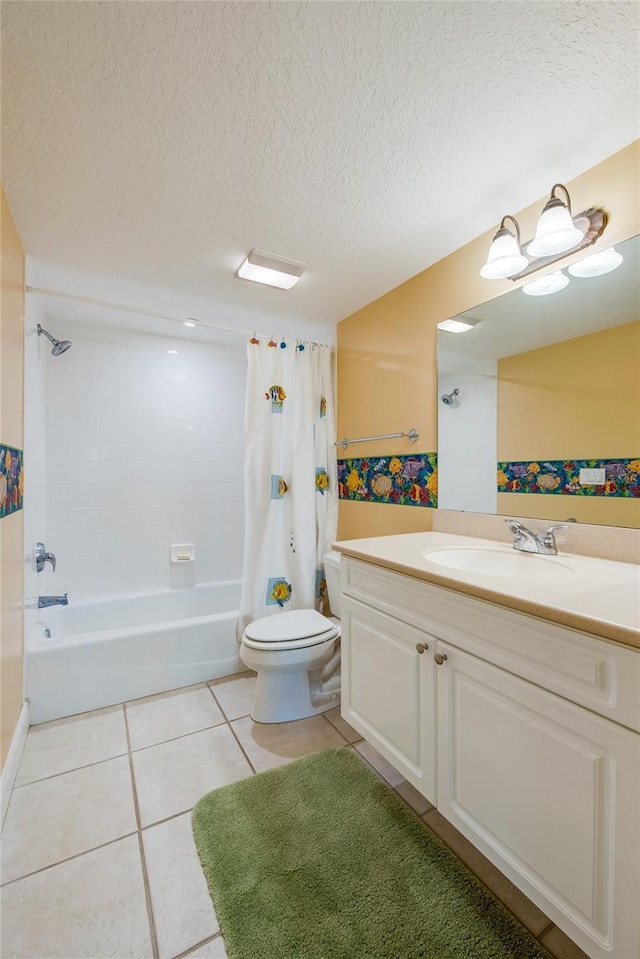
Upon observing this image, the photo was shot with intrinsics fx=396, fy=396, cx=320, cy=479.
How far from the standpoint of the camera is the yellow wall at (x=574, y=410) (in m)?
1.21

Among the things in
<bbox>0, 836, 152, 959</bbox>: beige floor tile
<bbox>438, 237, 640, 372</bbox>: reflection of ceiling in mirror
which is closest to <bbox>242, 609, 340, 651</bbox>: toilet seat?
<bbox>0, 836, 152, 959</bbox>: beige floor tile

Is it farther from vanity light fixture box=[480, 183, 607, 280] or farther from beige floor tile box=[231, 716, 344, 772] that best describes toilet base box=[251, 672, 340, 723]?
vanity light fixture box=[480, 183, 607, 280]

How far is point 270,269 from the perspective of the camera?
73.6 inches

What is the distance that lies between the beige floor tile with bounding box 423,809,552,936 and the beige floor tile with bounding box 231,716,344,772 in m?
0.51

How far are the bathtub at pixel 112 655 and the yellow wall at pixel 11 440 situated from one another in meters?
0.17

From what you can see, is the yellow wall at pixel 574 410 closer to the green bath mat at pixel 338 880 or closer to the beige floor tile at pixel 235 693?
the green bath mat at pixel 338 880

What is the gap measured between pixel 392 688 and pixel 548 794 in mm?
526

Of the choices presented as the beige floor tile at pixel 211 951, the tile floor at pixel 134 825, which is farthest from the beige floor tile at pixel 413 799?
the beige floor tile at pixel 211 951

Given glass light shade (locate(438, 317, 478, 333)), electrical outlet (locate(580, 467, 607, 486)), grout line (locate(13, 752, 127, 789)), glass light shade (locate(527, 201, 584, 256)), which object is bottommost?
grout line (locate(13, 752, 127, 789))

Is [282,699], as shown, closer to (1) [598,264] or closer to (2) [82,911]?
(2) [82,911]

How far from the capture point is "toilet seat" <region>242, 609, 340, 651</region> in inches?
70.2

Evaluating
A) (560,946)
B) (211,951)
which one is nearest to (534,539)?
(560,946)

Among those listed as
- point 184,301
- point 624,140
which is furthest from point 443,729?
point 184,301

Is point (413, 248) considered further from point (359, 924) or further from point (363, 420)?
point (359, 924)
